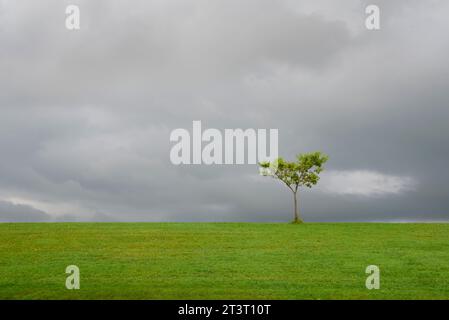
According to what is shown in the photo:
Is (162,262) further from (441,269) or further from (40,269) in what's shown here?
(441,269)

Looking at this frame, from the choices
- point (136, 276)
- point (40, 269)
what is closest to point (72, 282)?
point (136, 276)

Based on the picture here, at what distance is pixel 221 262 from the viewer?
34.7m

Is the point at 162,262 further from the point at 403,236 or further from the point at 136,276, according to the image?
the point at 403,236

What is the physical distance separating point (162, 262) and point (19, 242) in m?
18.0

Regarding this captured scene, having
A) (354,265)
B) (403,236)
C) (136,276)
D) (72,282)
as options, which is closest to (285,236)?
(403,236)

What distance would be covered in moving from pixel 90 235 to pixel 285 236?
19.8m

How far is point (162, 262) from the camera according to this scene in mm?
34719

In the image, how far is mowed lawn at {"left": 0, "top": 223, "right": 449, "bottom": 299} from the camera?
969 inches

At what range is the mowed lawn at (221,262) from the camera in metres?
24.6
